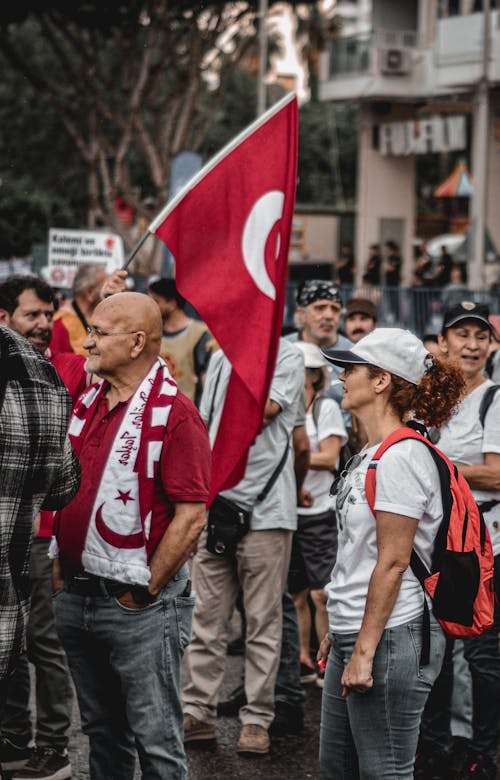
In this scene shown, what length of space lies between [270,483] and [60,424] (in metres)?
2.28

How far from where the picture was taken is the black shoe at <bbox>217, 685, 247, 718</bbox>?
6.04 metres

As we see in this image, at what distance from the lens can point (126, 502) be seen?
3.80m

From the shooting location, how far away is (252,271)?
15.5 feet

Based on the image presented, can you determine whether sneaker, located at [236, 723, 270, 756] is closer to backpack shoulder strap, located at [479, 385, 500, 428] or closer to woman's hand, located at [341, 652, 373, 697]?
backpack shoulder strap, located at [479, 385, 500, 428]

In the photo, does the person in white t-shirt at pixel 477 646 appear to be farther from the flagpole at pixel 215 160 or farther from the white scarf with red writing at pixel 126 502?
the white scarf with red writing at pixel 126 502

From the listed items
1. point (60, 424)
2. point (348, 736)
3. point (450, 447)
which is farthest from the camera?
point (450, 447)

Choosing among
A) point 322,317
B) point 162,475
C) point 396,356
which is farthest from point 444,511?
point 322,317

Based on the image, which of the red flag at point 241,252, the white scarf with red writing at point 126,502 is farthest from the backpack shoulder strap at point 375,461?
the red flag at point 241,252

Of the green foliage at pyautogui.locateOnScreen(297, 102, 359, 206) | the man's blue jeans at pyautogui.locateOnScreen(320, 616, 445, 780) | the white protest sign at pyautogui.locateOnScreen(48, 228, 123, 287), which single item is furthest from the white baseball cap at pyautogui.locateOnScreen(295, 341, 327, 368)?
the green foliage at pyautogui.locateOnScreen(297, 102, 359, 206)

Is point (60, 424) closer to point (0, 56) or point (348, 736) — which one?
point (348, 736)

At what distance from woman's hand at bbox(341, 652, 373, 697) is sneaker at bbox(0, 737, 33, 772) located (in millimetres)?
2179

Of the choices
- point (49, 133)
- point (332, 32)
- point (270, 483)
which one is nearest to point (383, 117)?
point (332, 32)

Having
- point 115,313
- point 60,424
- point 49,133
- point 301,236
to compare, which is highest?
point 49,133

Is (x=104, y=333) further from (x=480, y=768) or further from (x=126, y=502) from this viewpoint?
(x=480, y=768)
